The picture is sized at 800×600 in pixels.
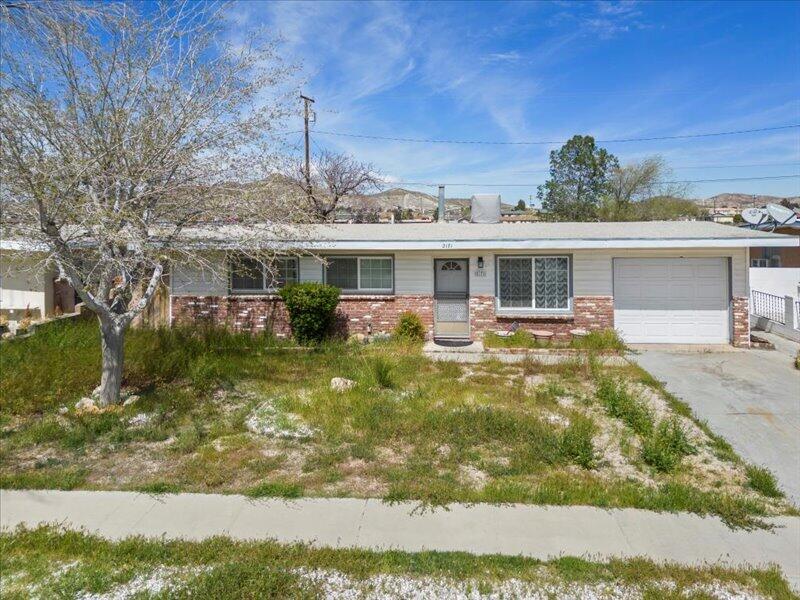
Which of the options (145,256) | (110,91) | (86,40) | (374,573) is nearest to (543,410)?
(374,573)

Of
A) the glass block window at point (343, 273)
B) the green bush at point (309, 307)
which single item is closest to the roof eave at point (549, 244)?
the glass block window at point (343, 273)

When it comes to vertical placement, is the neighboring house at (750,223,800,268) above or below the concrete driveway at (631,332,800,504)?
above

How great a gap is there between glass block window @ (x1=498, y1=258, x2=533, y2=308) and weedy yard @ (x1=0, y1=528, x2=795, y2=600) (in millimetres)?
9428

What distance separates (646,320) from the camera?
12.7 meters

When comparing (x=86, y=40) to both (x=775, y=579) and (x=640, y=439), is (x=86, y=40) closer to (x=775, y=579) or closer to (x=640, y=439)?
(x=640, y=439)

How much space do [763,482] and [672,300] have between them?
8466mm

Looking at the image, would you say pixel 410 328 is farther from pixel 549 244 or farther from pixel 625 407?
pixel 625 407

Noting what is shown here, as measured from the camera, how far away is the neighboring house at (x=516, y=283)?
39.9ft

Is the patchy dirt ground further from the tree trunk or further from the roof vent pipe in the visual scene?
the roof vent pipe

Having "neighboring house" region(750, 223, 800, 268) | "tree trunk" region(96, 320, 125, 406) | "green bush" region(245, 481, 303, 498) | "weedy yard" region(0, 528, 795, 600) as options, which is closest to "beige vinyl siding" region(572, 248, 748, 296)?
"weedy yard" region(0, 528, 795, 600)

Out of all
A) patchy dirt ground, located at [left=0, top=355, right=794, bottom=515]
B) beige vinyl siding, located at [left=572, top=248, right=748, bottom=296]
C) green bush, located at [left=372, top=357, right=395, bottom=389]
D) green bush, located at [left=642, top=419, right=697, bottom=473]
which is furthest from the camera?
beige vinyl siding, located at [left=572, top=248, right=748, bottom=296]

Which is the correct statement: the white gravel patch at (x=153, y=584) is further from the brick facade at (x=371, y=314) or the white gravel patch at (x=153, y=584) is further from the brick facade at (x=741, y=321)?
the brick facade at (x=741, y=321)

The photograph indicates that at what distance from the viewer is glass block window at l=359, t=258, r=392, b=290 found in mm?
13242

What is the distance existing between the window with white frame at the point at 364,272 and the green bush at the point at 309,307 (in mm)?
678
